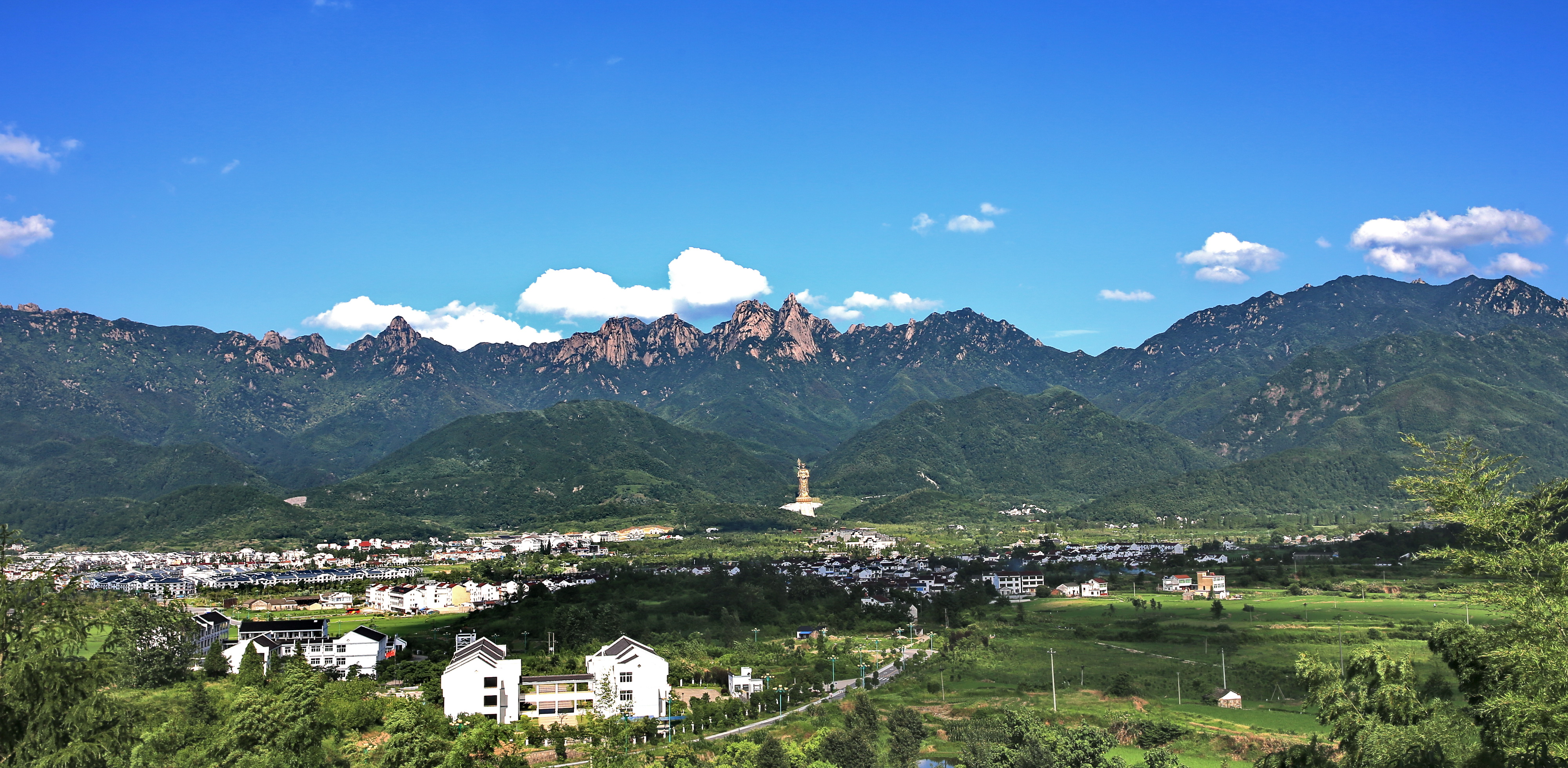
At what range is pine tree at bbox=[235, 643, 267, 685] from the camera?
4594 cm

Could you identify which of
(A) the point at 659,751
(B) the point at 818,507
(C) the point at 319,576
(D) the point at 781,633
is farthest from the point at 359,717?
(B) the point at 818,507

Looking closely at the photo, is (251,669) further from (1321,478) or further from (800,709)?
(1321,478)

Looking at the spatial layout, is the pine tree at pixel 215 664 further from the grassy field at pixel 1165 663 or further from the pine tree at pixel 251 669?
the grassy field at pixel 1165 663

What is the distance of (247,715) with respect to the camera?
2831cm

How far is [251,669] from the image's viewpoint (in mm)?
48312

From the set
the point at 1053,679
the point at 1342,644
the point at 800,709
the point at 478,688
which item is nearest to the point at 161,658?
the point at 478,688

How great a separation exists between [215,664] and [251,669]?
588cm

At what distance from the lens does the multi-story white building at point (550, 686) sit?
42.4m

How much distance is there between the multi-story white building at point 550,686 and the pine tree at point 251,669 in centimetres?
843

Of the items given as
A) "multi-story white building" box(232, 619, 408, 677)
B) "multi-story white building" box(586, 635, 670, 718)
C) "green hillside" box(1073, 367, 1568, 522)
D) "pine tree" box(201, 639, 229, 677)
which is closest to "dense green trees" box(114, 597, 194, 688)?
"pine tree" box(201, 639, 229, 677)

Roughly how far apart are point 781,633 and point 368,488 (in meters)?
134

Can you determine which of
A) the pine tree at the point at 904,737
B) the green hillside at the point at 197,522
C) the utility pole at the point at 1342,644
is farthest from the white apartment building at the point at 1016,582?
the green hillside at the point at 197,522

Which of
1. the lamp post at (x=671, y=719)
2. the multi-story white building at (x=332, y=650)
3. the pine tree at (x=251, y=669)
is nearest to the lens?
the lamp post at (x=671, y=719)

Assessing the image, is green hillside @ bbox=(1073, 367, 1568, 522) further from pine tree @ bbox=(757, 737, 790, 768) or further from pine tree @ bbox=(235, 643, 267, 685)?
pine tree @ bbox=(757, 737, 790, 768)
